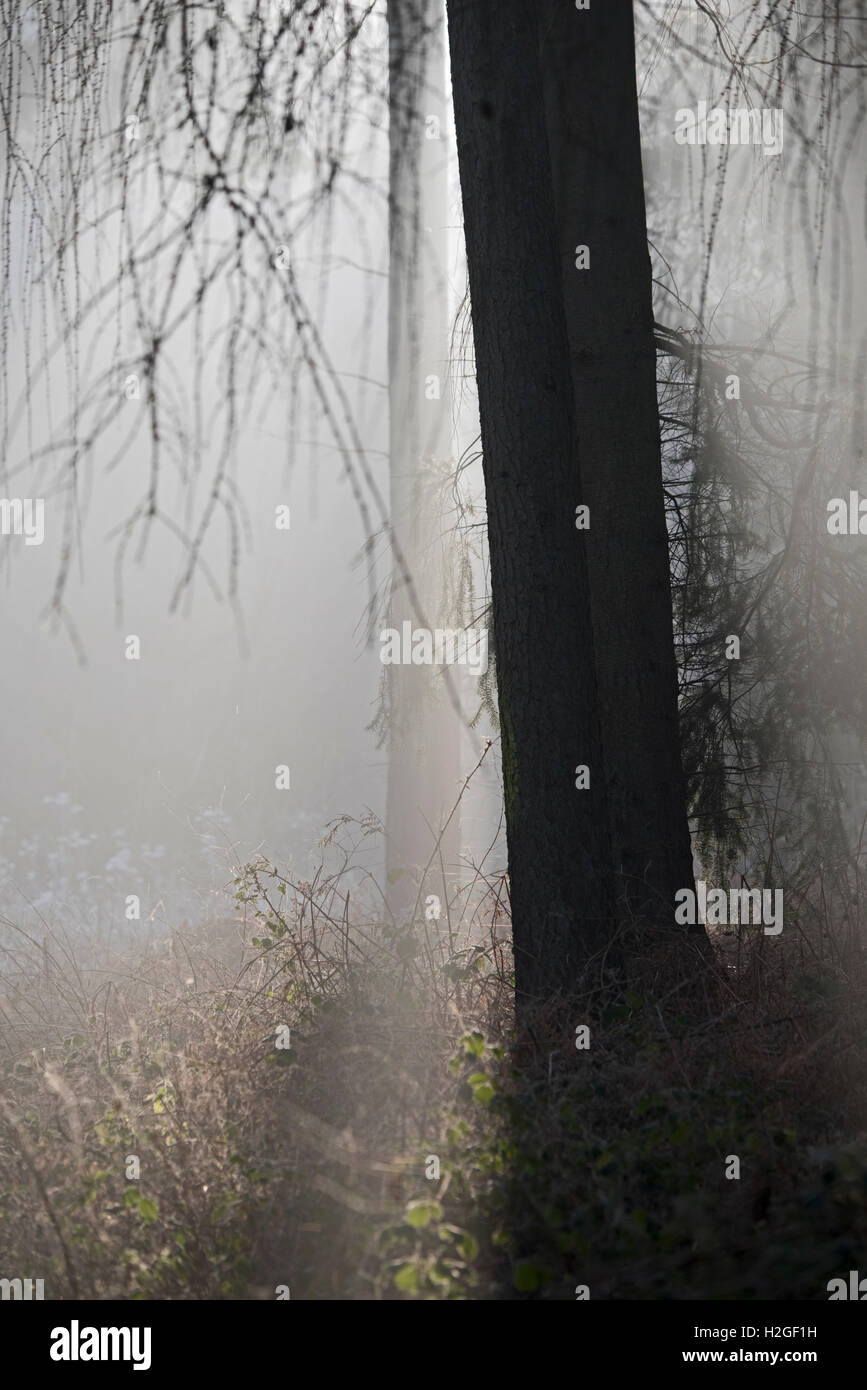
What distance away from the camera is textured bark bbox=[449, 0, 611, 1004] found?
3430mm

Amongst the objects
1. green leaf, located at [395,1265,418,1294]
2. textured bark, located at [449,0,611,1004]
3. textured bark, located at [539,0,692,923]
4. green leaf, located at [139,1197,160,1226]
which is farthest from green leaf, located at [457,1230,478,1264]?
textured bark, located at [539,0,692,923]

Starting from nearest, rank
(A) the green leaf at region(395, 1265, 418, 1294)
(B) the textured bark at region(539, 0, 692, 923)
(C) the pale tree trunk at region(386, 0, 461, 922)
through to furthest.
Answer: (A) the green leaf at region(395, 1265, 418, 1294), (B) the textured bark at region(539, 0, 692, 923), (C) the pale tree trunk at region(386, 0, 461, 922)

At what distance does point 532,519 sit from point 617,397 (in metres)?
0.89

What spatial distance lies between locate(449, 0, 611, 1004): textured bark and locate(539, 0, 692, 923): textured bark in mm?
499

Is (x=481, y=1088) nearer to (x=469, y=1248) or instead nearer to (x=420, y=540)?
(x=469, y=1248)

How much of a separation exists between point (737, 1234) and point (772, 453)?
4393mm

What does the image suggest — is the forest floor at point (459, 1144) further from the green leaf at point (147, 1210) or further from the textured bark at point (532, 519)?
the textured bark at point (532, 519)

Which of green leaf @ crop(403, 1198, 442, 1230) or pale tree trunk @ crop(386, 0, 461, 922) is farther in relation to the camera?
pale tree trunk @ crop(386, 0, 461, 922)

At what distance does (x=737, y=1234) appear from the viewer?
89.8 inches

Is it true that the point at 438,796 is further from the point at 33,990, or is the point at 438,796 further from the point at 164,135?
the point at 164,135

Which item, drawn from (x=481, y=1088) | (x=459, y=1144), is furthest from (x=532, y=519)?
(x=459, y=1144)

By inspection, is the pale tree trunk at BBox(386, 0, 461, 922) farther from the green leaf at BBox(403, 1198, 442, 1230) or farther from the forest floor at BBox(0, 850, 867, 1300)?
the green leaf at BBox(403, 1198, 442, 1230)

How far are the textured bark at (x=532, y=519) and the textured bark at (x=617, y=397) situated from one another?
499 mm

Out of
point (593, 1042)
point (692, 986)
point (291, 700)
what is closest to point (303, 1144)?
point (593, 1042)
